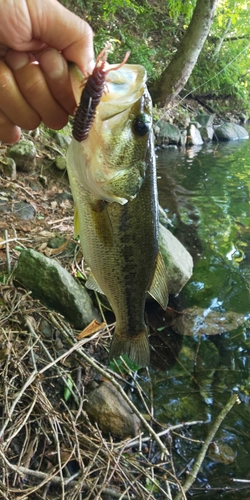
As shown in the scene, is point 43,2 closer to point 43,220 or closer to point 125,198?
point 125,198

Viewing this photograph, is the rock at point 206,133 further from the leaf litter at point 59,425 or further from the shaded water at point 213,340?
the leaf litter at point 59,425

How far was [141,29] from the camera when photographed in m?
15.2

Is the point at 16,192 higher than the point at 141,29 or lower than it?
lower

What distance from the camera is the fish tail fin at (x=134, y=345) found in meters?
2.40

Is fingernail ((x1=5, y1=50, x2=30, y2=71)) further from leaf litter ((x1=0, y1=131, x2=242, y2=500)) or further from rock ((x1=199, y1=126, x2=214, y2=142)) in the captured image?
rock ((x1=199, y1=126, x2=214, y2=142))

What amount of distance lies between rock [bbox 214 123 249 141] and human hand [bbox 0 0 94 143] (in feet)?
48.2

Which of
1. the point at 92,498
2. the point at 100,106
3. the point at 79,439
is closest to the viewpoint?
the point at 100,106

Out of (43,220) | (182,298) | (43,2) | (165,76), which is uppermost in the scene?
(43,2)

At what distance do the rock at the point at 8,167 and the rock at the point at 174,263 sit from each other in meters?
1.96

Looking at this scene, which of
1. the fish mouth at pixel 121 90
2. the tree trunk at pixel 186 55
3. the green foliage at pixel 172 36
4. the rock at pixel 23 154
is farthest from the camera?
the green foliage at pixel 172 36

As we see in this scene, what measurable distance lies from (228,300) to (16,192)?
281cm

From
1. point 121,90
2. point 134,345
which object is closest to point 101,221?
Result: point 121,90

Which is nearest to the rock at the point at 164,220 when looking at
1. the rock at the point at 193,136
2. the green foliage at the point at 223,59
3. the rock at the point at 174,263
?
Answer: the rock at the point at 174,263

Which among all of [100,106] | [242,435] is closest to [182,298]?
[242,435]
